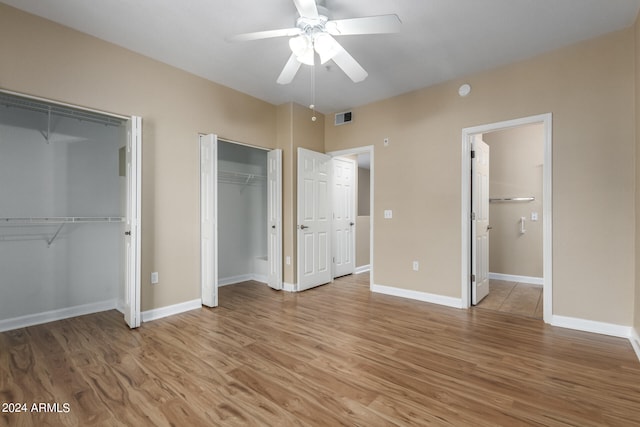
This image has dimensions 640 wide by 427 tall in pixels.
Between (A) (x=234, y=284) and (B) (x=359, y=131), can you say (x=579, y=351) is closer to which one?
(B) (x=359, y=131)

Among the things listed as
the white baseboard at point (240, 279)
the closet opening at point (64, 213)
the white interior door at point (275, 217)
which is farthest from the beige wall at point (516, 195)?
the closet opening at point (64, 213)

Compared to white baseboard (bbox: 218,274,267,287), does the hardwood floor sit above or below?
below

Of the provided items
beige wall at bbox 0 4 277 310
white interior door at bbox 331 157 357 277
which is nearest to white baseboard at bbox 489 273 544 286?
white interior door at bbox 331 157 357 277

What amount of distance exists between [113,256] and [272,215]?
2.05 m

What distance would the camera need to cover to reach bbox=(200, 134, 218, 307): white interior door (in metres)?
3.52

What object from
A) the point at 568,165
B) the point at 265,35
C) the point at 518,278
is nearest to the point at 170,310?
the point at 265,35

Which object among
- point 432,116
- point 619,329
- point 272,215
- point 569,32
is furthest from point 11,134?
point 619,329

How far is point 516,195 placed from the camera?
4.94m

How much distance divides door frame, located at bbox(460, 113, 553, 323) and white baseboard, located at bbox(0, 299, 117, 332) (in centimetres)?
426

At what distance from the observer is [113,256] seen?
365 cm

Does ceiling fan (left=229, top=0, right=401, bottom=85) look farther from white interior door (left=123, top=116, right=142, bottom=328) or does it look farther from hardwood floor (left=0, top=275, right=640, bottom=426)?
hardwood floor (left=0, top=275, right=640, bottom=426)

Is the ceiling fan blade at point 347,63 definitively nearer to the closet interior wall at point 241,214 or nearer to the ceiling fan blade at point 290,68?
the ceiling fan blade at point 290,68

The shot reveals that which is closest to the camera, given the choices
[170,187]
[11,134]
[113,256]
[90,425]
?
[90,425]

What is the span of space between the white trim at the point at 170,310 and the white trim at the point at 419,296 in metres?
2.40
